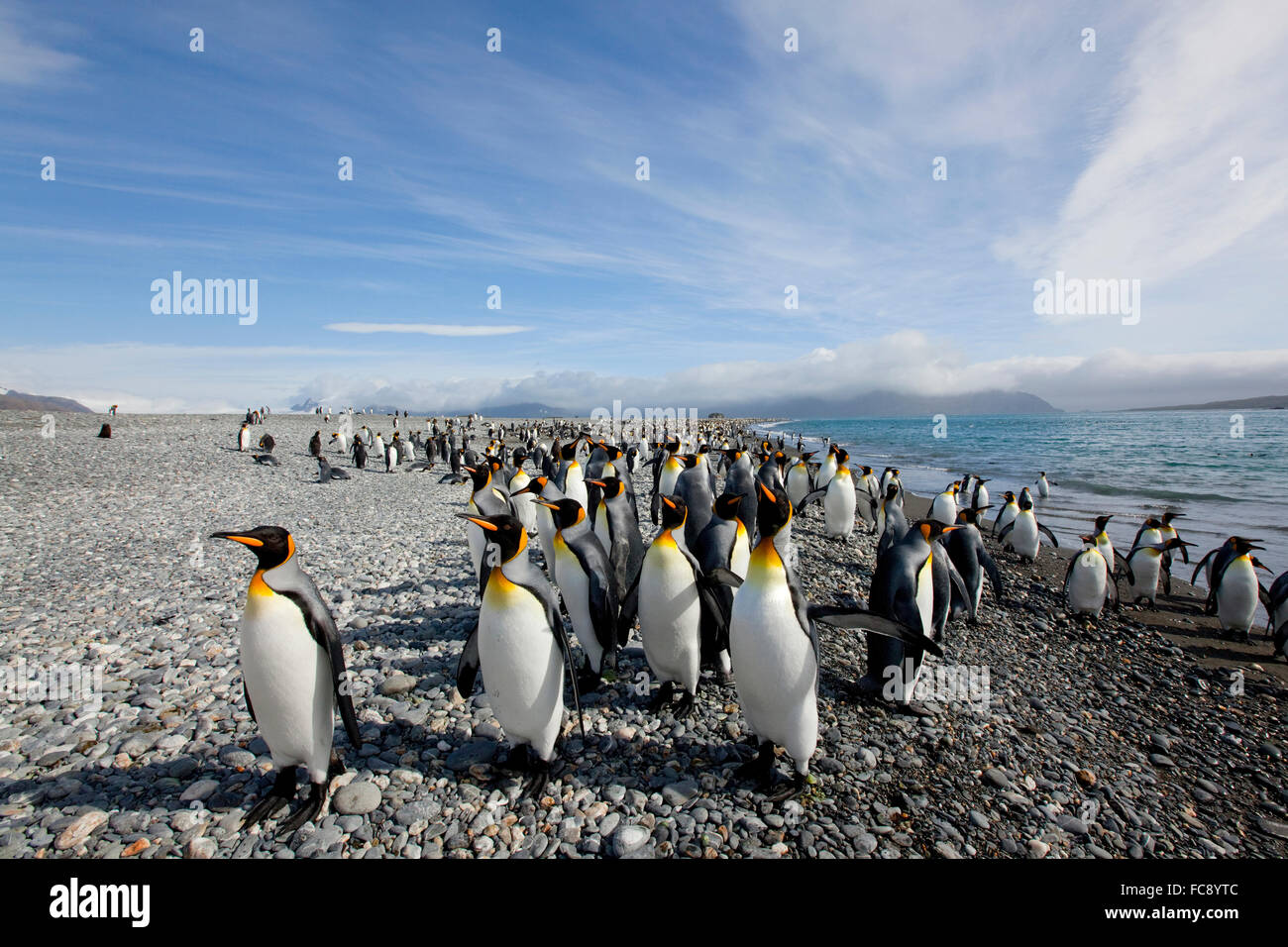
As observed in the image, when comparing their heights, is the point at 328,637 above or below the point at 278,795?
above

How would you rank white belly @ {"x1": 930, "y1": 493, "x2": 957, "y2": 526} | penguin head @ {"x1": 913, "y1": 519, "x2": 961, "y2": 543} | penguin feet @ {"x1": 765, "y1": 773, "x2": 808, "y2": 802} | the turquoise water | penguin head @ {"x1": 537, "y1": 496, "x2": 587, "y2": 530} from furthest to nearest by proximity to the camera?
the turquoise water → white belly @ {"x1": 930, "y1": 493, "x2": 957, "y2": 526} → penguin head @ {"x1": 913, "y1": 519, "x2": 961, "y2": 543} → penguin head @ {"x1": 537, "y1": 496, "x2": 587, "y2": 530} → penguin feet @ {"x1": 765, "y1": 773, "x2": 808, "y2": 802}

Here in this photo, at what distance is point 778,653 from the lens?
3219 millimetres

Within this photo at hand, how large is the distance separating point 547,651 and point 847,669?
3149 millimetres

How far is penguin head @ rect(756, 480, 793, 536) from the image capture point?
11.2 feet

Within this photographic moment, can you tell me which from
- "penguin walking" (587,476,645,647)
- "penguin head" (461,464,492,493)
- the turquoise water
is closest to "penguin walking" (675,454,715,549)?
"penguin walking" (587,476,645,647)

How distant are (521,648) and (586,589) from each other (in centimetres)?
125

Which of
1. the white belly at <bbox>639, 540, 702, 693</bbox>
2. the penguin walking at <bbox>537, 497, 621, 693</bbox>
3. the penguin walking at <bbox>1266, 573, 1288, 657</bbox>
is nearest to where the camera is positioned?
the white belly at <bbox>639, 540, 702, 693</bbox>

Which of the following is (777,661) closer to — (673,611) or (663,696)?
(673,611)

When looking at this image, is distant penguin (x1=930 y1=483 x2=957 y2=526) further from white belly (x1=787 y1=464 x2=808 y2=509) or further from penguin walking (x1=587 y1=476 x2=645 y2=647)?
penguin walking (x1=587 y1=476 x2=645 y2=647)

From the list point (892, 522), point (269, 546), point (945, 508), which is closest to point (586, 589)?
point (269, 546)

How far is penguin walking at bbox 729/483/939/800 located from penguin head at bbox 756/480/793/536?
16 mm

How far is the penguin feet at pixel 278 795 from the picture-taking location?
2900mm

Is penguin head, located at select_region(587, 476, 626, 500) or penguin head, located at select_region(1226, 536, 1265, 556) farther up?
penguin head, located at select_region(587, 476, 626, 500)
